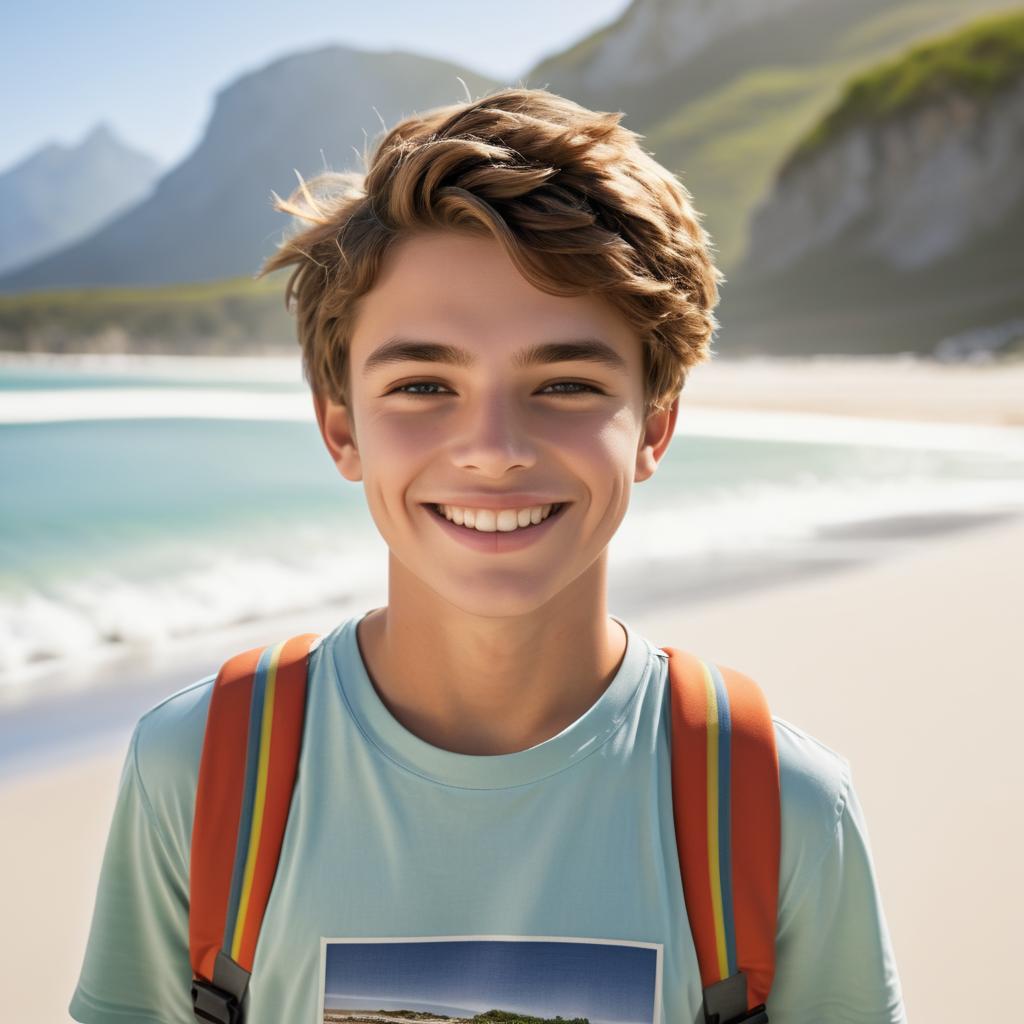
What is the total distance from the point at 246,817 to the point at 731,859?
0.61 m

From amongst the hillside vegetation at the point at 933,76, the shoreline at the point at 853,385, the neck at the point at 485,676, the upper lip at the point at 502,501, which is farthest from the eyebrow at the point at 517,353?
the hillside vegetation at the point at 933,76

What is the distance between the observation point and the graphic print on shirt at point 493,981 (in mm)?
1475

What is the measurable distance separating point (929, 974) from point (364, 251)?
97.5 inches

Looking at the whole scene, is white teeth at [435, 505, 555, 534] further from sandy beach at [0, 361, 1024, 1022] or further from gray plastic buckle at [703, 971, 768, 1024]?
sandy beach at [0, 361, 1024, 1022]

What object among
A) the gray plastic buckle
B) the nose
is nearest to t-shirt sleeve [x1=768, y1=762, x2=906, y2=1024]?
the gray plastic buckle

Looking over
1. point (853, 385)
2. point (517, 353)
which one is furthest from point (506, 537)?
point (853, 385)

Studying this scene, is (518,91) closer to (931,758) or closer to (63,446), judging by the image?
(931,758)

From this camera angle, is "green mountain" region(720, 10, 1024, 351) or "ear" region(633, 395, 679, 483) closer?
"ear" region(633, 395, 679, 483)

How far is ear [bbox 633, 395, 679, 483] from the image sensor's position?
182 centimetres

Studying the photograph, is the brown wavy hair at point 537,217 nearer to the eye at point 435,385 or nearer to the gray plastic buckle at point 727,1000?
the eye at point 435,385

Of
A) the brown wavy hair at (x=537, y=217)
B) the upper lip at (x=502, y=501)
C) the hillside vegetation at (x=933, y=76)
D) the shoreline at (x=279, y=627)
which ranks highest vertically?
the hillside vegetation at (x=933, y=76)

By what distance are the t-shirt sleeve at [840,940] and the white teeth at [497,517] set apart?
532mm

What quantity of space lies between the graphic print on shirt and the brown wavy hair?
78cm

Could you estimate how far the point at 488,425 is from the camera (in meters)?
1.54
